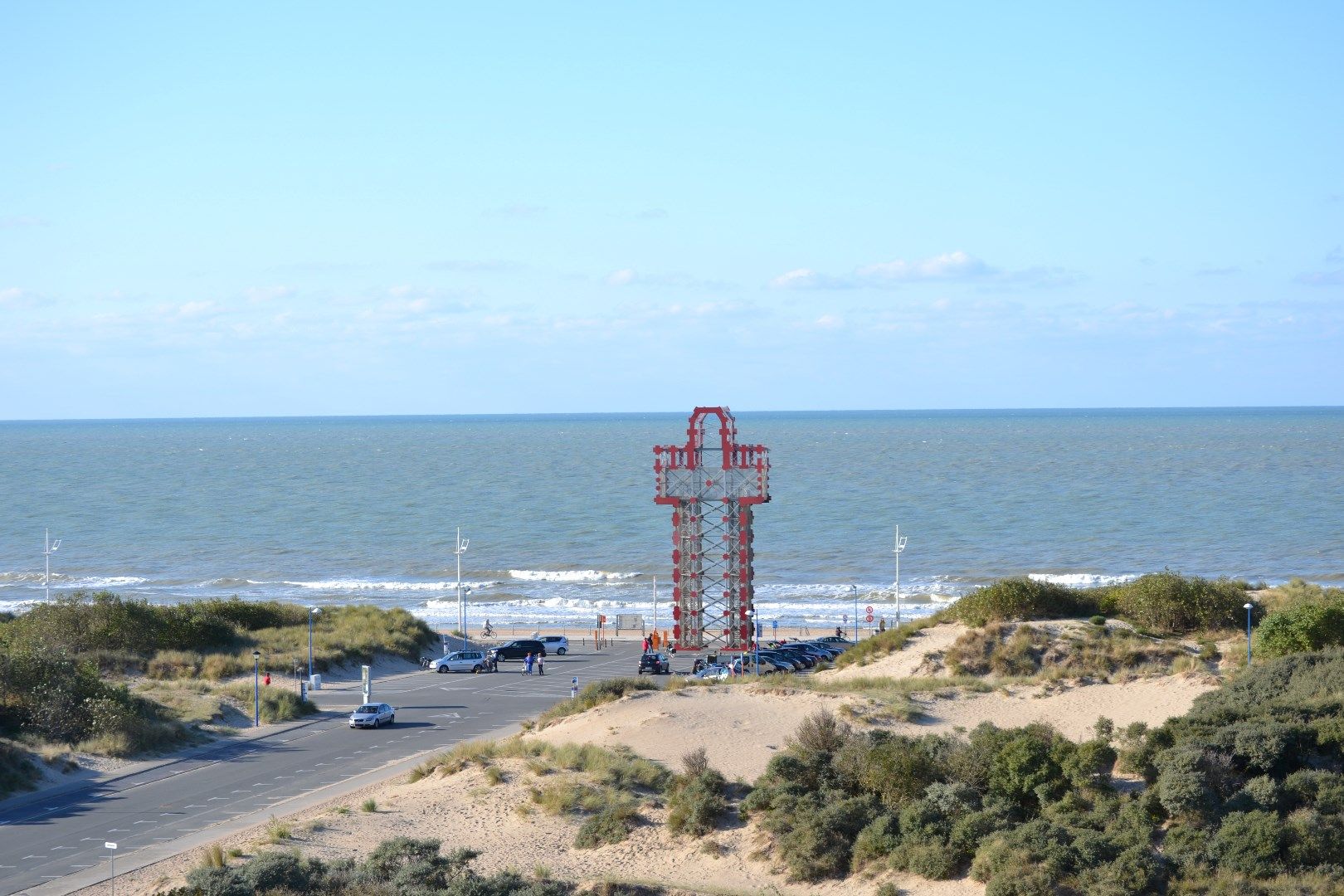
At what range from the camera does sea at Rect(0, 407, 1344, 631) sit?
2889 inches

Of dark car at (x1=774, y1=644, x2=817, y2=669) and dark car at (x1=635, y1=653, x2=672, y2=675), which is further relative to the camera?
dark car at (x1=774, y1=644, x2=817, y2=669)

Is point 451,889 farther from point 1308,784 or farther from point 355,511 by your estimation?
point 355,511

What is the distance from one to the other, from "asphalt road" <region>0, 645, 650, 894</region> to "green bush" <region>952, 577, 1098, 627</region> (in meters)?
12.1

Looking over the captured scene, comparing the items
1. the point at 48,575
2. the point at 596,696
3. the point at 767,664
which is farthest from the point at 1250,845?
the point at 48,575

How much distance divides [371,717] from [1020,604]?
56.2 ft

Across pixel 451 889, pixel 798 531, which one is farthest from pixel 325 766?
pixel 798 531

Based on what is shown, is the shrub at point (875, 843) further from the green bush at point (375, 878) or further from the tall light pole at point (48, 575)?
the tall light pole at point (48, 575)

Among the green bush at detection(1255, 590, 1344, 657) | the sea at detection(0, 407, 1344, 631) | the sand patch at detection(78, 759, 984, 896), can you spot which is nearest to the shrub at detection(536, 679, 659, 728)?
the sand patch at detection(78, 759, 984, 896)

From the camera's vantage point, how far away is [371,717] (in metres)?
35.9

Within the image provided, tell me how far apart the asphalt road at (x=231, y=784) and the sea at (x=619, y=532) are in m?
23.3

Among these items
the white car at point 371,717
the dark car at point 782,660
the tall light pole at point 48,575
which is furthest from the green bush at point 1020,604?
the tall light pole at point 48,575

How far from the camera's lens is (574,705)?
108 feet

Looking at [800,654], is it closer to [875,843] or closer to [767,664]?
[767,664]

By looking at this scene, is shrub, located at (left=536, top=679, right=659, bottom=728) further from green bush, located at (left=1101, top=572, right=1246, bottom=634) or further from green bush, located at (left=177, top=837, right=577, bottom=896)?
green bush, located at (left=1101, top=572, right=1246, bottom=634)
